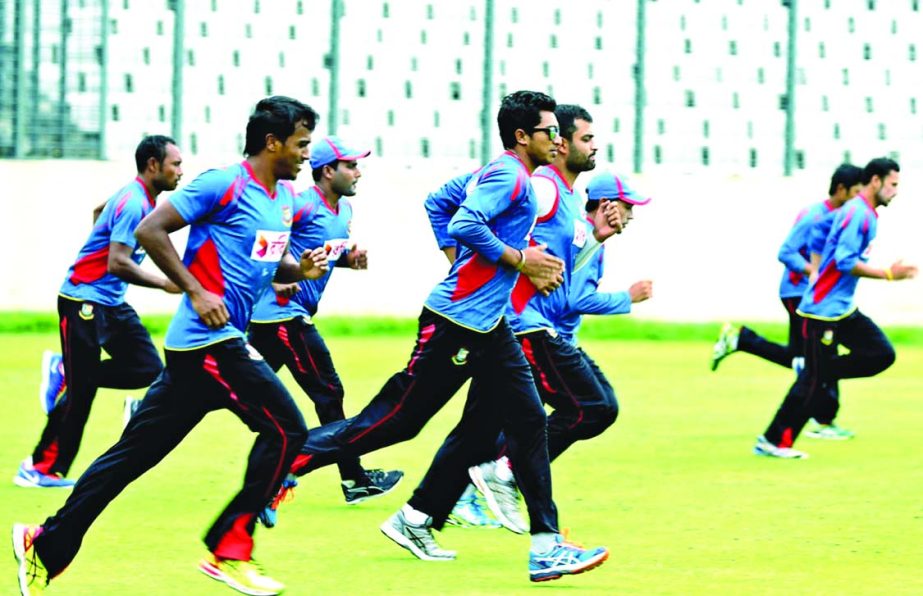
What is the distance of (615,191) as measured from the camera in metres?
9.11

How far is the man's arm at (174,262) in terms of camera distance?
6629 mm

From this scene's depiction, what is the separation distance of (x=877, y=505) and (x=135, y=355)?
14.0 ft

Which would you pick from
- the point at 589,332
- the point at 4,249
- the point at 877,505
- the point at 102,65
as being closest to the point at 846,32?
the point at 589,332

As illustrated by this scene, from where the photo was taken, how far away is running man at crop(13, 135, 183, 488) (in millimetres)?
9742

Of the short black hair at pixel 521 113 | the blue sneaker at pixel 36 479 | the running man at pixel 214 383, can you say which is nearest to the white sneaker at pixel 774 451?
the blue sneaker at pixel 36 479

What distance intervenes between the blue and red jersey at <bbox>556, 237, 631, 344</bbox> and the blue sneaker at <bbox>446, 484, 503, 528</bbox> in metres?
0.93

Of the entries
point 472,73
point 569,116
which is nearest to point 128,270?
point 569,116

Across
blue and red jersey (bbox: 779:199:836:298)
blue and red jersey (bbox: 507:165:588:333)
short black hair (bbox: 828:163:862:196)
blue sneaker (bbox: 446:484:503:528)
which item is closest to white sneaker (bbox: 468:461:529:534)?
blue sneaker (bbox: 446:484:503:528)

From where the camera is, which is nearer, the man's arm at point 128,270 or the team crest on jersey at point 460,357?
the team crest on jersey at point 460,357

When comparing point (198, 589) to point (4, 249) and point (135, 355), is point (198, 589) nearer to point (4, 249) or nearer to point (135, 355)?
point (135, 355)

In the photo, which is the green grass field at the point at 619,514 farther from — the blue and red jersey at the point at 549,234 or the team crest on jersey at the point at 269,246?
the team crest on jersey at the point at 269,246

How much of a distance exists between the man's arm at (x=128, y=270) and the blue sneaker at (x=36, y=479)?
1.36 m

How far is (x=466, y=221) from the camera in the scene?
23.5 ft

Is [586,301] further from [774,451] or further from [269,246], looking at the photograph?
[774,451]
